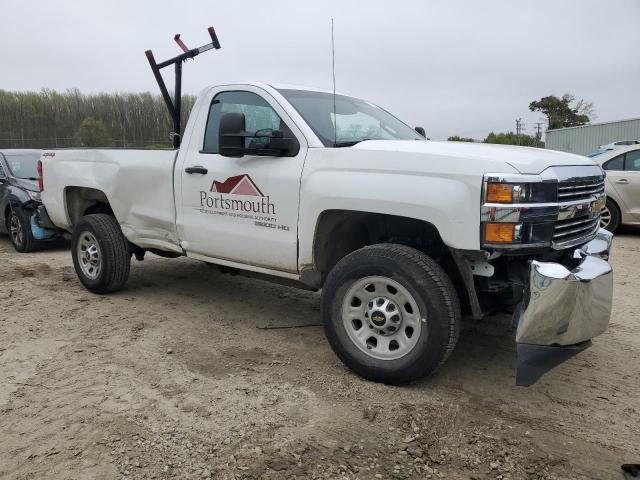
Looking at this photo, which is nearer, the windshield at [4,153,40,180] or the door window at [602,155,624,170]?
the windshield at [4,153,40,180]

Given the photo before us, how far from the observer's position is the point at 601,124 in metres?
26.0

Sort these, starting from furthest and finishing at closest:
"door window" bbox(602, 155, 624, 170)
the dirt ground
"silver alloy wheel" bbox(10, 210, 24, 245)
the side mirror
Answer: "door window" bbox(602, 155, 624, 170), "silver alloy wheel" bbox(10, 210, 24, 245), the side mirror, the dirt ground

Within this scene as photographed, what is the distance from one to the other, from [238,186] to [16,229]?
5680 mm

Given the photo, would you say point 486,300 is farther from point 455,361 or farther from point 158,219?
point 158,219

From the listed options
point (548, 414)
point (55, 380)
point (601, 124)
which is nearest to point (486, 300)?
point (548, 414)

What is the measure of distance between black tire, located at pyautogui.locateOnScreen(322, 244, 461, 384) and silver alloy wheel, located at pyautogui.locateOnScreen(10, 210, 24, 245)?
6361 millimetres

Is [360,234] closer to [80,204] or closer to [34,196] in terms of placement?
[80,204]

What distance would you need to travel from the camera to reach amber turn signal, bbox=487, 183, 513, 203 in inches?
116

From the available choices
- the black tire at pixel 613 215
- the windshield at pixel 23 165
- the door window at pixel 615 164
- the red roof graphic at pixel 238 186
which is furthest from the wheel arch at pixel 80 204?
the door window at pixel 615 164

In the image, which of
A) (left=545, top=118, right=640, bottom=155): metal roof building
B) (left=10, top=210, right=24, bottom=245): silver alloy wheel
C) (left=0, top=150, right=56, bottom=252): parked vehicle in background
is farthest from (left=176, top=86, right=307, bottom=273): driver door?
(left=545, top=118, right=640, bottom=155): metal roof building

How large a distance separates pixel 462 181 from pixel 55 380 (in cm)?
286

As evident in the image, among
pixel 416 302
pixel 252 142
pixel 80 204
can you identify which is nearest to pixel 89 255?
pixel 80 204

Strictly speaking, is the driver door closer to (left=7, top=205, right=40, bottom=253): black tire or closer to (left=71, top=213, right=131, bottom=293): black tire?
(left=71, top=213, right=131, bottom=293): black tire

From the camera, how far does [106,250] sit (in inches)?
209
